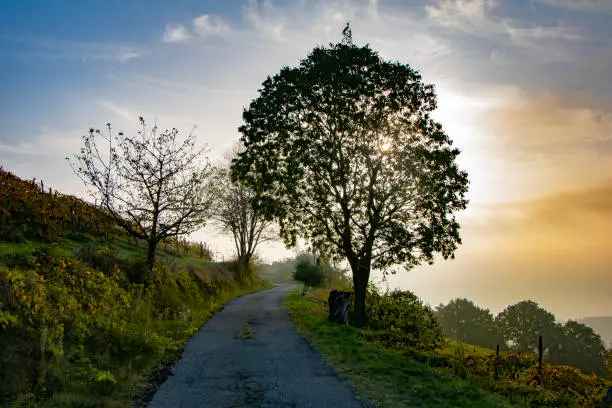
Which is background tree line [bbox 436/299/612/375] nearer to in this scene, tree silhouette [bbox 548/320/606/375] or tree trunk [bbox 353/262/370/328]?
tree silhouette [bbox 548/320/606/375]

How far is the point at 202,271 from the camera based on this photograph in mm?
27125

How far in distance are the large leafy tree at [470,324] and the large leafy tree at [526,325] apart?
216 cm

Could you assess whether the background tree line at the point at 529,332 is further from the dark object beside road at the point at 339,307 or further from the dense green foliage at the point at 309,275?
the dark object beside road at the point at 339,307

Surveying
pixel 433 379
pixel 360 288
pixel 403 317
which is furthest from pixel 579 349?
pixel 433 379

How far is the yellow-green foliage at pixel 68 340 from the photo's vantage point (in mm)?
8086

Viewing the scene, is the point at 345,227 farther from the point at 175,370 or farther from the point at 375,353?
the point at 175,370

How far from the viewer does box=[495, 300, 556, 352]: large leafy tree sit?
79.9 metres

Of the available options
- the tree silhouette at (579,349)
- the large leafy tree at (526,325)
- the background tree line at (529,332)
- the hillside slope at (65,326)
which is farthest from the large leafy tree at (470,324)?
the hillside slope at (65,326)

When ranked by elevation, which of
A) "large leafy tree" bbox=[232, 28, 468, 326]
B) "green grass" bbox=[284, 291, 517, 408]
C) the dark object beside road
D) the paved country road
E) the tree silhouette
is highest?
"large leafy tree" bbox=[232, 28, 468, 326]

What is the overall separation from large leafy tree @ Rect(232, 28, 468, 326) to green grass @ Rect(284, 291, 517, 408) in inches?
308

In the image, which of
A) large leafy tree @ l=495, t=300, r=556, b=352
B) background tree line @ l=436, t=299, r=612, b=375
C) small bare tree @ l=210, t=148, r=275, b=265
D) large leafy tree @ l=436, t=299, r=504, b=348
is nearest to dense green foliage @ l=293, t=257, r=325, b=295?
small bare tree @ l=210, t=148, r=275, b=265

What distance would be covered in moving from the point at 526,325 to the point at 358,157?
75.7 metres

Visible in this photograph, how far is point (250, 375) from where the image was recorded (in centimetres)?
1019

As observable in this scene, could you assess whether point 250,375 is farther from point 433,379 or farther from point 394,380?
point 433,379
